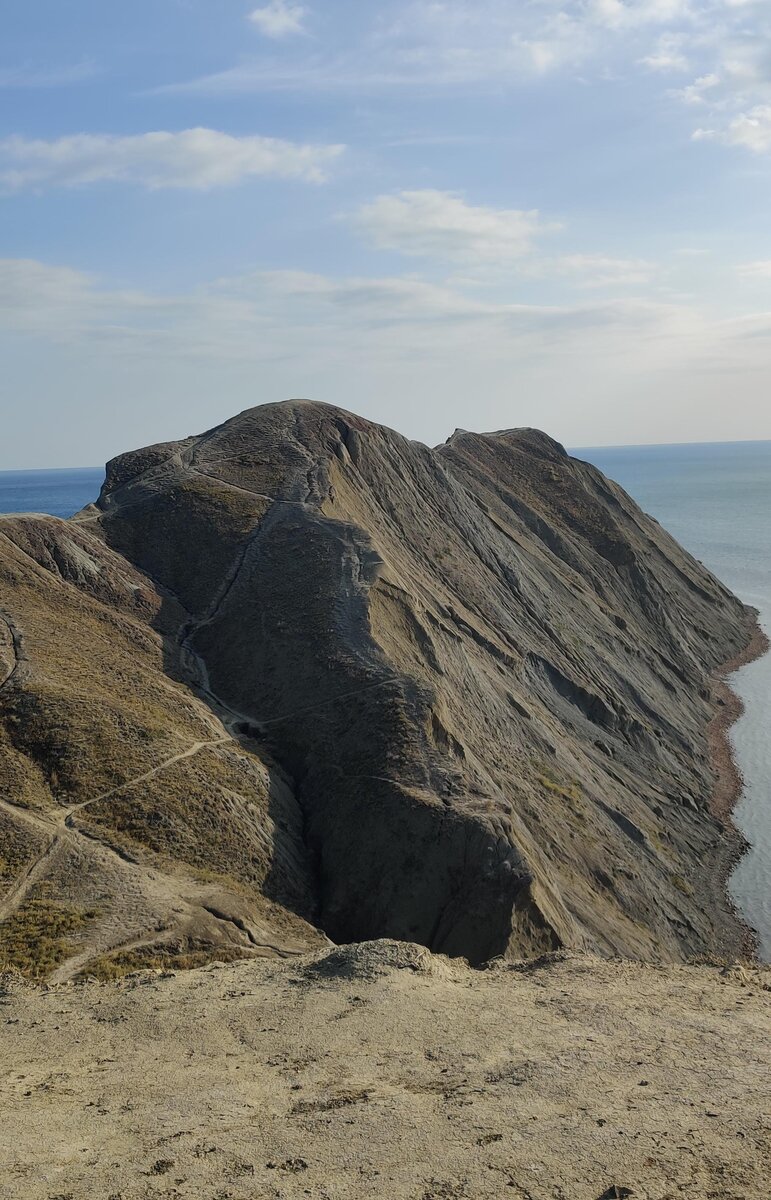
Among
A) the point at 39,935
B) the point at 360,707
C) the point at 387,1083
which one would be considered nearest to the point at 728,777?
the point at 360,707

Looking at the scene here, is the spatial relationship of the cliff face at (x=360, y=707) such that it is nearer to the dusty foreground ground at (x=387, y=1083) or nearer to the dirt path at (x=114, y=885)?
the dirt path at (x=114, y=885)

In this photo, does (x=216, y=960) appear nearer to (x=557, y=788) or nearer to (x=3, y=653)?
(x=3, y=653)

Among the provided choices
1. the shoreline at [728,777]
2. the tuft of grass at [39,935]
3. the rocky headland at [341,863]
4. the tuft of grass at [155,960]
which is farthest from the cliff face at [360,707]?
the tuft of grass at [39,935]

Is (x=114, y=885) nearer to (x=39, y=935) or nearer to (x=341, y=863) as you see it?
(x=39, y=935)

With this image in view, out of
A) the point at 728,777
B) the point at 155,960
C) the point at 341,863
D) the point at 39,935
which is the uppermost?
the point at 341,863

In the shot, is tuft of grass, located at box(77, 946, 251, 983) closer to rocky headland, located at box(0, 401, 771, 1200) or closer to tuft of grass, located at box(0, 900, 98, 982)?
rocky headland, located at box(0, 401, 771, 1200)

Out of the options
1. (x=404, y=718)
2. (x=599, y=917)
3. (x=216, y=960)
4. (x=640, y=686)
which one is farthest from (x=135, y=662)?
(x=640, y=686)
